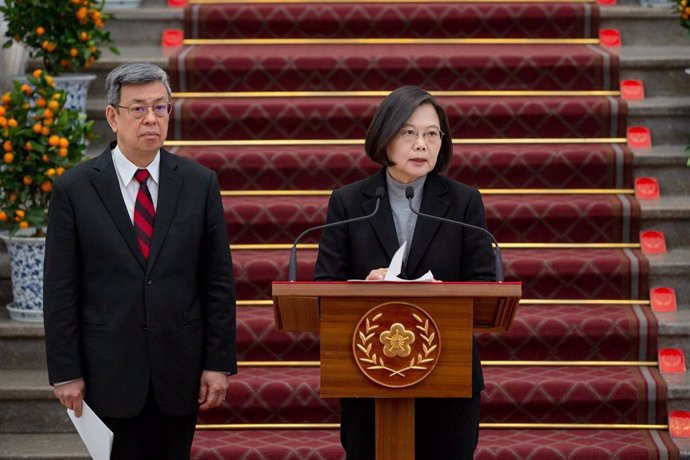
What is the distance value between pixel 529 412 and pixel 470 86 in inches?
71.8

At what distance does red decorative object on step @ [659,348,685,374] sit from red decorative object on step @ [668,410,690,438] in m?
0.22

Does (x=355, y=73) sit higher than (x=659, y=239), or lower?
higher

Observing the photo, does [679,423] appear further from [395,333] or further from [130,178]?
[130,178]

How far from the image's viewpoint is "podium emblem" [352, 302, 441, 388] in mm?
3074

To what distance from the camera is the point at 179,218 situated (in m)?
3.52

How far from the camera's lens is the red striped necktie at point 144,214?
3.49m

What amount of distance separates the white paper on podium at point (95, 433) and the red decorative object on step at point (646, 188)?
309cm

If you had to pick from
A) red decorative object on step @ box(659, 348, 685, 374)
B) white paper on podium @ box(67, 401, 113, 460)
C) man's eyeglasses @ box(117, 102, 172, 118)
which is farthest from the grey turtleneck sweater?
red decorative object on step @ box(659, 348, 685, 374)

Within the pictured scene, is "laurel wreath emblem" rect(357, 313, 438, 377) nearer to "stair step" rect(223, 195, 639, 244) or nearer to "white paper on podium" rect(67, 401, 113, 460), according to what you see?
"white paper on podium" rect(67, 401, 113, 460)

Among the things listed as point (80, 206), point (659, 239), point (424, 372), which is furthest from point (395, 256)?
point (659, 239)

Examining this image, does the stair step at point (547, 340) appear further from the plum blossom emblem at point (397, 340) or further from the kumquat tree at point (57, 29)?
the plum blossom emblem at point (397, 340)

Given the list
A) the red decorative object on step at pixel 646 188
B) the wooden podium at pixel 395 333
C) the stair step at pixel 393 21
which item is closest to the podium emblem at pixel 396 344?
the wooden podium at pixel 395 333

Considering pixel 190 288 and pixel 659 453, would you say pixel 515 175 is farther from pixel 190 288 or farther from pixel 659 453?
pixel 190 288

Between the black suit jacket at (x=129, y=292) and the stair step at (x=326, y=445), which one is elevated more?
the black suit jacket at (x=129, y=292)
